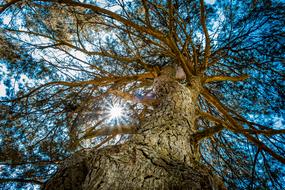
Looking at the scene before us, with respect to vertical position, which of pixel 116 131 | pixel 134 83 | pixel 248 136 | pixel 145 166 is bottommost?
pixel 145 166

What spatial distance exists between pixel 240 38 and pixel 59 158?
129 inches

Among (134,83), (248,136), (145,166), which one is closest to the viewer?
(145,166)

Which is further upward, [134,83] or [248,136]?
[134,83]

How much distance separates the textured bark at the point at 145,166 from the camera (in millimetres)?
900

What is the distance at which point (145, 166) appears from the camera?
1021 mm

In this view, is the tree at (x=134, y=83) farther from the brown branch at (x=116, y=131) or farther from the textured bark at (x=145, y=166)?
the textured bark at (x=145, y=166)

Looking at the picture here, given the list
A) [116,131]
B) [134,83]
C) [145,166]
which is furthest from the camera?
[134,83]

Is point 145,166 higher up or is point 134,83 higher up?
point 134,83

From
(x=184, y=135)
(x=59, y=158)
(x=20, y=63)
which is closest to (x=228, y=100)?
(x=184, y=135)

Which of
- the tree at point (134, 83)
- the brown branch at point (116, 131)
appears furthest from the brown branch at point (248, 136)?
the brown branch at point (116, 131)

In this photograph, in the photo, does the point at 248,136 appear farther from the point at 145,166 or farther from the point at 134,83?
the point at 134,83

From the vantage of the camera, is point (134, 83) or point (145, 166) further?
point (134, 83)

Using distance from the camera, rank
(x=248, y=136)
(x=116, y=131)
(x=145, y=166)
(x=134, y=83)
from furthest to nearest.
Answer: (x=134, y=83) < (x=116, y=131) < (x=248, y=136) < (x=145, y=166)

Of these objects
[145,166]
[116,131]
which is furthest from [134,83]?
[145,166]
